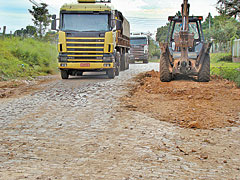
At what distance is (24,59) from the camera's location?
22938 mm

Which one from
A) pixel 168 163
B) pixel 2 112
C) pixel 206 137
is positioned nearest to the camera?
pixel 168 163

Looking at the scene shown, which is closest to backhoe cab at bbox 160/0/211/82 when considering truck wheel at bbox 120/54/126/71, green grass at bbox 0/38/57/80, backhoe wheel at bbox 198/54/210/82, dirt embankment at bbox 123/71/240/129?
backhoe wheel at bbox 198/54/210/82

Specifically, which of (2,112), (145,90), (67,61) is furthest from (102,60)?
(2,112)

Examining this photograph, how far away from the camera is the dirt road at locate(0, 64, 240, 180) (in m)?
4.61

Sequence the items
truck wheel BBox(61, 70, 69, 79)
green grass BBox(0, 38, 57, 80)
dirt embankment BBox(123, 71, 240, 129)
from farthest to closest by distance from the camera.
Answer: green grass BBox(0, 38, 57, 80) < truck wheel BBox(61, 70, 69, 79) < dirt embankment BBox(123, 71, 240, 129)

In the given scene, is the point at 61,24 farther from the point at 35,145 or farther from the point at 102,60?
the point at 35,145

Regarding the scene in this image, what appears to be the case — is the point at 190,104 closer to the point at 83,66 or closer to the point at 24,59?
the point at 83,66

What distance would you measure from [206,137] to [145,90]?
213 inches

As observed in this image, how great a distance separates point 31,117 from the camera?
26.6 feet

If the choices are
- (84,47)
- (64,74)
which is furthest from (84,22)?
(64,74)

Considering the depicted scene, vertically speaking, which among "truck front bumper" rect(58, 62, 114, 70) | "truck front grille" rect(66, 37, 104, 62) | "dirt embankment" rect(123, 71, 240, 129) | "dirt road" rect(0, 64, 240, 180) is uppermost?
"truck front grille" rect(66, 37, 104, 62)

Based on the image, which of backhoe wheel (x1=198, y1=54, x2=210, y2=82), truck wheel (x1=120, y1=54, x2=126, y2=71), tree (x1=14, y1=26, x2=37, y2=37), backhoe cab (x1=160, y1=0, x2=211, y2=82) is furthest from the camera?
tree (x1=14, y1=26, x2=37, y2=37)

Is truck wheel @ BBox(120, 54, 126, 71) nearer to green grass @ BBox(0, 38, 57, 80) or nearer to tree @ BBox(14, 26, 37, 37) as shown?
green grass @ BBox(0, 38, 57, 80)

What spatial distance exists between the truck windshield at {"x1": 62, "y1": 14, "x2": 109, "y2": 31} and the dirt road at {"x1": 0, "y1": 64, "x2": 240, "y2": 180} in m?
8.21
